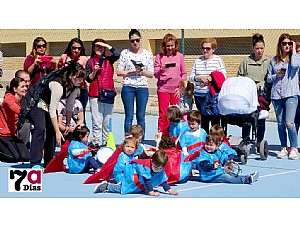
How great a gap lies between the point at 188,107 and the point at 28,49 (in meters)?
18.2

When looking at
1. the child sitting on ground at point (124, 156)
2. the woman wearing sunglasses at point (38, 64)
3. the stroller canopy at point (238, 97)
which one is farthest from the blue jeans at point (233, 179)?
the woman wearing sunglasses at point (38, 64)

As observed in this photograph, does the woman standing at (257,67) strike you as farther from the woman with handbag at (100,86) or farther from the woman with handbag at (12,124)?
the woman with handbag at (12,124)

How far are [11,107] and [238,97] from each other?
3182mm

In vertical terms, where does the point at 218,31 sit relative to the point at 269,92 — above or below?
above

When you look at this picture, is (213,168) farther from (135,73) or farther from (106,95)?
(135,73)

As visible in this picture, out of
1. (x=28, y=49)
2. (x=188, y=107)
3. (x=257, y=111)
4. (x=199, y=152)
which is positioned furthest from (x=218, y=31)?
(x=199, y=152)

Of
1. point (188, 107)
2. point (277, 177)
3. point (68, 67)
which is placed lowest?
point (277, 177)

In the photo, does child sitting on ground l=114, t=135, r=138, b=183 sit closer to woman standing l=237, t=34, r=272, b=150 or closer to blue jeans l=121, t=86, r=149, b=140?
blue jeans l=121, t=86, r=149, b=140

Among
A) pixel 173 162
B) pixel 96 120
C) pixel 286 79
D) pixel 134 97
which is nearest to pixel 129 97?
pixel 134 97

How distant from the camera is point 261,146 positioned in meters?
9.26

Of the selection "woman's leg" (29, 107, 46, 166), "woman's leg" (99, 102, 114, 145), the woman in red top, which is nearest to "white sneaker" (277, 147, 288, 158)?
→ "woman's leg" (99, 102, 114, 145)

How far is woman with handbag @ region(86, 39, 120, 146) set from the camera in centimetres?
957

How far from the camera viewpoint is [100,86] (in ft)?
31.5

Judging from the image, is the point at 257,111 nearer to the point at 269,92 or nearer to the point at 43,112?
the point at 269,92
